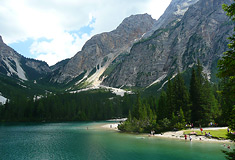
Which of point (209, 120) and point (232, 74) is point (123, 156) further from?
point (209, 120)

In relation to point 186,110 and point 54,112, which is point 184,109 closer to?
point 186,110

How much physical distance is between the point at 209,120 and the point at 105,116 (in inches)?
4780

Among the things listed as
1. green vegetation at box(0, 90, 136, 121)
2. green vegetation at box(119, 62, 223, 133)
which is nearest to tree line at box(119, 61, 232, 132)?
green vegetation at box(119, 62, 223, 133)

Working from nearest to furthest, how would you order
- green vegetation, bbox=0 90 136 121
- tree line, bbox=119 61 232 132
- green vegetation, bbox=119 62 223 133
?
tree line, bbox=119 61 232 132, green vegetation, bbox=119 62 223 133, green vegetation, bbox=0 90 136 121

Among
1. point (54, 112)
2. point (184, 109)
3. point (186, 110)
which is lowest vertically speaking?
point (186, 110)

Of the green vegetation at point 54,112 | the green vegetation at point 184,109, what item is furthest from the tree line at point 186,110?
the green vegetation at point 54,112

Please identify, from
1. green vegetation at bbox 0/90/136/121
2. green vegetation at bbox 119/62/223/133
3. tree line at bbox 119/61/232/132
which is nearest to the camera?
tree line at bbox 119/61/232/132

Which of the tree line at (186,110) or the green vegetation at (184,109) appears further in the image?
the green vegetation at (184,109)

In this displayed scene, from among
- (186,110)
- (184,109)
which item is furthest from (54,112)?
(186,110)

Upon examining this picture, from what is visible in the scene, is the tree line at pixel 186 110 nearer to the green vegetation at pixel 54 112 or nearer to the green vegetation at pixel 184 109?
the green vegetation at pixel 184 109

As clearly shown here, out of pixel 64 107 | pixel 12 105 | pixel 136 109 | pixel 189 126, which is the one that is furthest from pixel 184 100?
pixel 12 105

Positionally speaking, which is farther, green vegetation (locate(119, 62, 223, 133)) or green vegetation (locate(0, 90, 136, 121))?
green vegetation (locate(0, 90, 136, 121))

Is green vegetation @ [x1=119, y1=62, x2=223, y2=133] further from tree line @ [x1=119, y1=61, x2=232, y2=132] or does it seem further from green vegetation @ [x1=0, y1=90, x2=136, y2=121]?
green vegetation @ [x1=0, y1=90, x2=136, y2=121]

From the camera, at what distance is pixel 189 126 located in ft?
207
